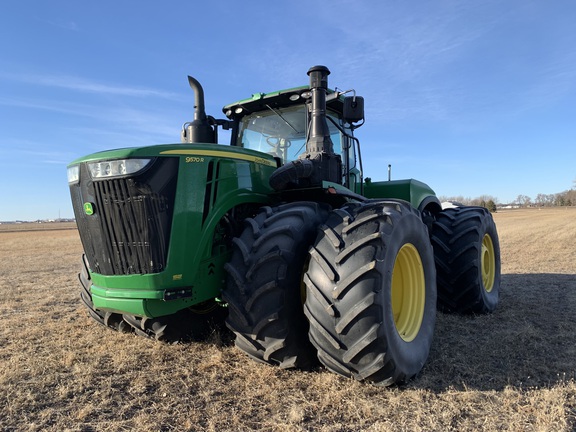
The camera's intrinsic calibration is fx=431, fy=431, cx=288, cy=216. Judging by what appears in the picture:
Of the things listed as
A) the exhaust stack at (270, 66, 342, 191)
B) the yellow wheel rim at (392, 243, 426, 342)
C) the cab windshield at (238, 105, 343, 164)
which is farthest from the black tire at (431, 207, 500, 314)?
the exhaust stack at (270, 66, 342, 191)

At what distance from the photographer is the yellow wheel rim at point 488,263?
6.23 m

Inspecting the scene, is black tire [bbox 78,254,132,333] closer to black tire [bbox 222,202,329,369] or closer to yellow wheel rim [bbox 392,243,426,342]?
black tire [bbox 222,202,329,369]

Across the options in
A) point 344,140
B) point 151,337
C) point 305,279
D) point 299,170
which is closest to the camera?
point 305,279

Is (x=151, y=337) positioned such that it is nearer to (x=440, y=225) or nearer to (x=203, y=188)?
(x=203, y=188)

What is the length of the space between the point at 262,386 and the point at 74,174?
2232mm

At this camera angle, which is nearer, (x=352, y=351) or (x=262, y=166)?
(x=352, y=351)

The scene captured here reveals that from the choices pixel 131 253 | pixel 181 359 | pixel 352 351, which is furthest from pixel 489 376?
pixel 131 253

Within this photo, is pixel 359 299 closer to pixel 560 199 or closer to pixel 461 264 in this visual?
pixel 461 264

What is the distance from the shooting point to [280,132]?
503 centimetres

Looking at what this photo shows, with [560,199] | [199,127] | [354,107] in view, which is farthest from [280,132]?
[560,199]

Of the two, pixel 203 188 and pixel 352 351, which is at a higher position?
pixel 203 188

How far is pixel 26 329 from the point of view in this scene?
495 centimetres

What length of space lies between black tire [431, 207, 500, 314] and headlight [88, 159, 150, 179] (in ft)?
12.5

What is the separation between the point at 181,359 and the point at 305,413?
1.52 metres
